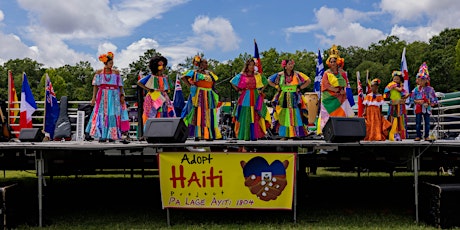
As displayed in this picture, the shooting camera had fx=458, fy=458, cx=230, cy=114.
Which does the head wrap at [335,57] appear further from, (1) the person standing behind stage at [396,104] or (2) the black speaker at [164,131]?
(2) the black speaker at [164,131]

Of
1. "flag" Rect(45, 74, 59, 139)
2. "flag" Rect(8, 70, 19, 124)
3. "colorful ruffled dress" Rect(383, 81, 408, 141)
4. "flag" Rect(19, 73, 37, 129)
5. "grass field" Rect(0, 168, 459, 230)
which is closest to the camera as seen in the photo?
"grass field" Rect(0, 168, 459, 230)

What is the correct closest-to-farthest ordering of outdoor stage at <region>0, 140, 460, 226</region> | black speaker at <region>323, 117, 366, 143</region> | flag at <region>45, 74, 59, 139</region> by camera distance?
black speaker at <region>323, 117, 366, 143</region> → outdoor stage at <region>0, 140, 460, 226</region> → flag at <region>45, 74, 59, 139</region>

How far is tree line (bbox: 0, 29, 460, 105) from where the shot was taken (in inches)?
1431

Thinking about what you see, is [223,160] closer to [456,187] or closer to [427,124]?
[456,187]

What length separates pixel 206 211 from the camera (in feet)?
21.3

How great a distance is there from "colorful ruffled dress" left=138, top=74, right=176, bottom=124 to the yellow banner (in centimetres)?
215

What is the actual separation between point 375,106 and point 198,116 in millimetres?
3114

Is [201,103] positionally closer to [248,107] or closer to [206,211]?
[248,107]

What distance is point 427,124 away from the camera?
8.24m

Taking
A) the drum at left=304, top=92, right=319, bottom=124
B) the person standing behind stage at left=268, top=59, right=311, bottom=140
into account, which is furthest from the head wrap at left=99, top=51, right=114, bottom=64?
the drum at left=304, top=92, right=319, bottom=124

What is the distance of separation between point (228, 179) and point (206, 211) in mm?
1174

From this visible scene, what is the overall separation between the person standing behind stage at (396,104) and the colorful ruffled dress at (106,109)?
4746 mm

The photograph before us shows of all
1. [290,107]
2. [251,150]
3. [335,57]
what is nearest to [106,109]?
[251,150]

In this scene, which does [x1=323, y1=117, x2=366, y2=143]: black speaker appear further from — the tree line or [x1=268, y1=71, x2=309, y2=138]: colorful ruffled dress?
the tree line
